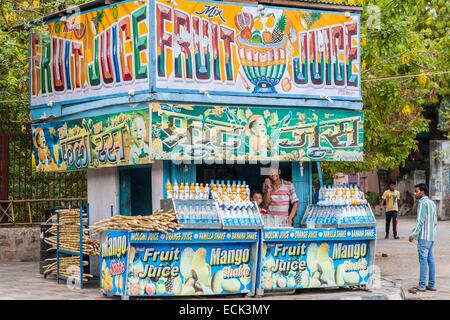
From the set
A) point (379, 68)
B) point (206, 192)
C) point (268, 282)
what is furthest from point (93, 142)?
point (379, 68)

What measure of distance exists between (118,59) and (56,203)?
6841mm

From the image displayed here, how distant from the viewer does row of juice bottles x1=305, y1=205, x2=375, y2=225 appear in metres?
15.4

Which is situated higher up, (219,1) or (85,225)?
(219,1)

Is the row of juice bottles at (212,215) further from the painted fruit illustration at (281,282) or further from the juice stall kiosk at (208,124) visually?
the painted fruit illustration at (281,282)

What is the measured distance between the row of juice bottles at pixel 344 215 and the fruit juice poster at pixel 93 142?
133 inches

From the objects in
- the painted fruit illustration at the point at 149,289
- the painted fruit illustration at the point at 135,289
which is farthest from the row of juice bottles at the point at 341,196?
the painted fruit illustration at the point at 135,289

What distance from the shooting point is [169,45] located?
14.3 meters

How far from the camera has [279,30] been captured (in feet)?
50.8

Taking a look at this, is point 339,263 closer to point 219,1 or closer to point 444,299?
point 444,299

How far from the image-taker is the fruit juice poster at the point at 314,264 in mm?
14812

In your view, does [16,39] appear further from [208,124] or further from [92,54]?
[208,124]

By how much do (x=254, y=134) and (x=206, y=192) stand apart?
1.33 meters
